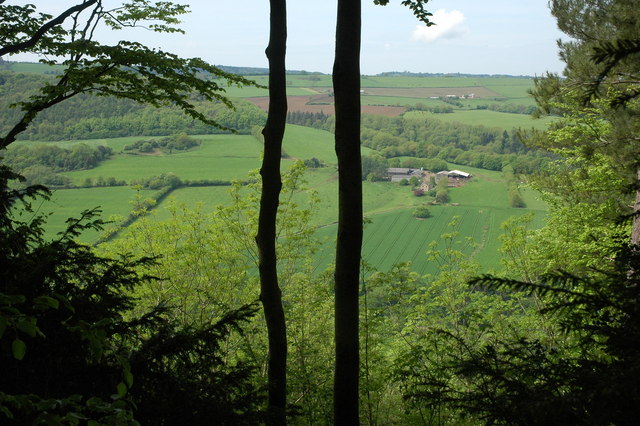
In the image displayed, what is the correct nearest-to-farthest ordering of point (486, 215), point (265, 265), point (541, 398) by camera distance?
point (541, 398) < point (265, 265) < point (486, 215)

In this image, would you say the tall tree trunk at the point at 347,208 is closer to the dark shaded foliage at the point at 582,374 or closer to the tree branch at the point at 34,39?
the dark shaded foliage at the point at 582,374

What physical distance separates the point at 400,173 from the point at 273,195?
153 ft

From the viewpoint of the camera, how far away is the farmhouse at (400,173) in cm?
4941

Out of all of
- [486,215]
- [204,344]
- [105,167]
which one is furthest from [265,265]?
[105,167]

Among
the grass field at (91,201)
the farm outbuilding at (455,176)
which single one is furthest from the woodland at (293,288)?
the farm outbuilding at (455,176)

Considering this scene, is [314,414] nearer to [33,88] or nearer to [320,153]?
[33,88]

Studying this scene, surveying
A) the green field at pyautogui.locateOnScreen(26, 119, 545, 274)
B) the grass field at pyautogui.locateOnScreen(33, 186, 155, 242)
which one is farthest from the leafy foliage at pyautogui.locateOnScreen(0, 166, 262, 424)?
the grass field at pyautogui.locateOnScreen(33, 186, 155, 242)

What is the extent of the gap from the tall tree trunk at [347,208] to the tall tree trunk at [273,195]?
63cm

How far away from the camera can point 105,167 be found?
141 ft

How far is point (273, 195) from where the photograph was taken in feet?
15.5

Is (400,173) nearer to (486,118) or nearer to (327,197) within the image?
(327,197)

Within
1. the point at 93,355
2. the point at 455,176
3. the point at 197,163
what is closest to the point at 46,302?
the point at 93,355

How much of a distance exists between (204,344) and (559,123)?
39.5ft

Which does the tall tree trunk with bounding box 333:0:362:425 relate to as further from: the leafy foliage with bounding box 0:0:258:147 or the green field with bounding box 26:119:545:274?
the green field with bounding box 26:119:545:274
